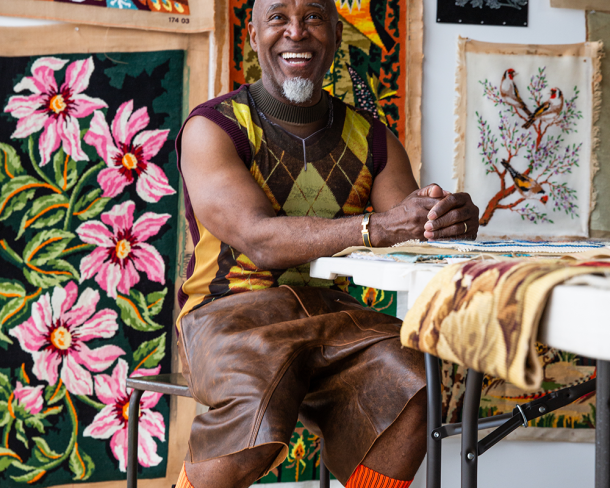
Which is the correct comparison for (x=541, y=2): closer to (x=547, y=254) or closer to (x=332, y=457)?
(x=547, y=254)

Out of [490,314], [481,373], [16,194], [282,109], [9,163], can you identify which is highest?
[282,109]

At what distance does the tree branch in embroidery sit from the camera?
238 centimetres

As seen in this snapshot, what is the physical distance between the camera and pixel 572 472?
2438 mm

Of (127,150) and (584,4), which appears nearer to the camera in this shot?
(127,150)

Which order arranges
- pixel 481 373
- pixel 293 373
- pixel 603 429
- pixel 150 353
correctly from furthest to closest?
pixel 150 353, pixel 293 373, pixel 481 373, pixel 603 429

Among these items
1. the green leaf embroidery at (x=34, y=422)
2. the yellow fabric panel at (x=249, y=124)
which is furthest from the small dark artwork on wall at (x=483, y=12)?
the green leaf embroidery at (x=34, y=422)

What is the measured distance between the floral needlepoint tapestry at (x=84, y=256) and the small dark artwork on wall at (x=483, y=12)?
1.09 metres

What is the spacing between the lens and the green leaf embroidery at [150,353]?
2199mm

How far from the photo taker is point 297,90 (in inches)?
62.6

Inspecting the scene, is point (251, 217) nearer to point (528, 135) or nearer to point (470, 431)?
point (470, 431)

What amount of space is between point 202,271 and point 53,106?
3.65ft

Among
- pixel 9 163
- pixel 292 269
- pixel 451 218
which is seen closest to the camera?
pixel 451 218

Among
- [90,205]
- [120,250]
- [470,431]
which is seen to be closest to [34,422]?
[120,250]

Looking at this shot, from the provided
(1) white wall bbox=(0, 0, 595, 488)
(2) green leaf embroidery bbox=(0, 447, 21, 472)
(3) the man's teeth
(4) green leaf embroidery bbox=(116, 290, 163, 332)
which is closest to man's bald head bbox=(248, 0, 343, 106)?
(3) the man's teeth
